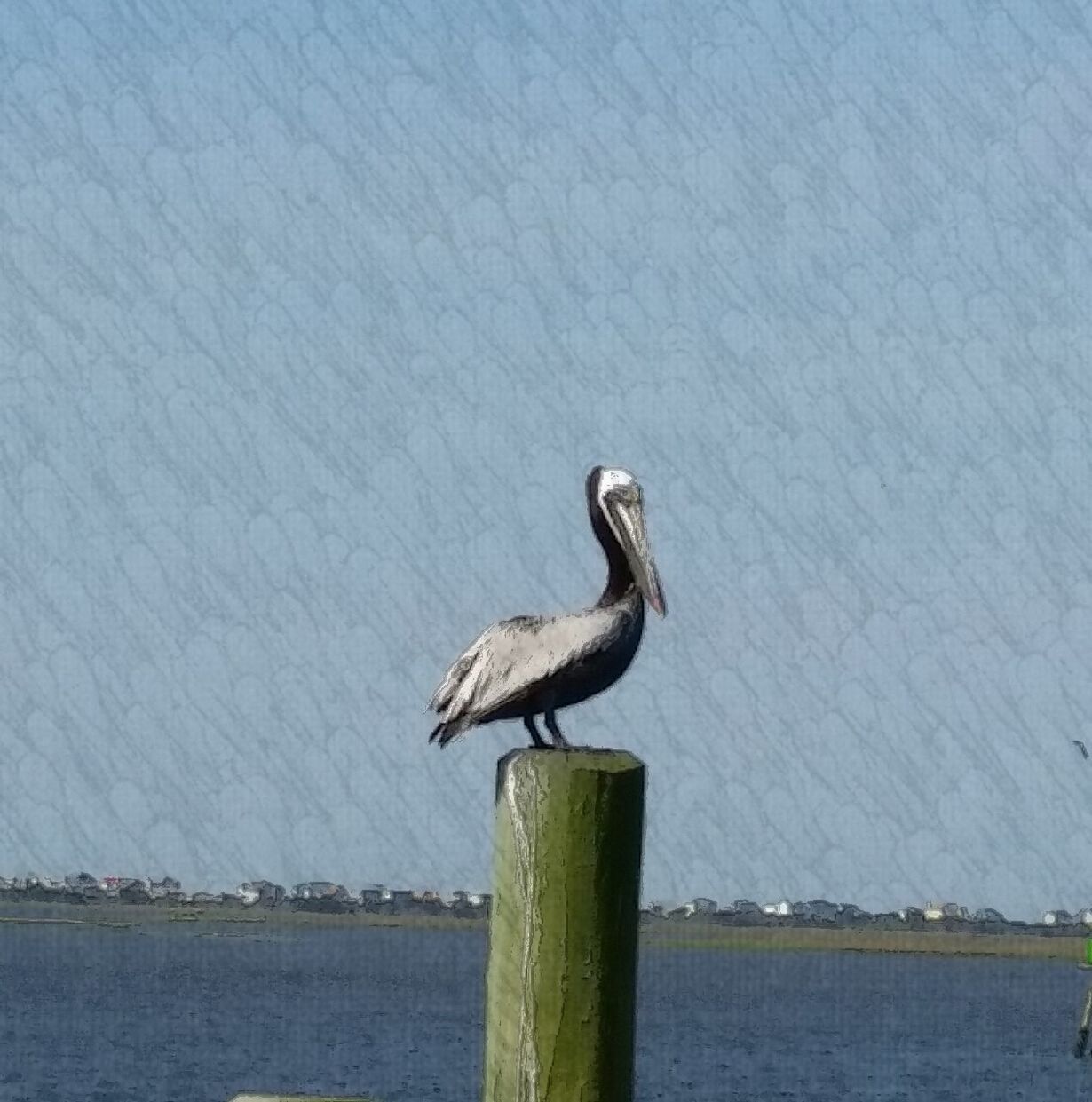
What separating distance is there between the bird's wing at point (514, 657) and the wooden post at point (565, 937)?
2.94 ft

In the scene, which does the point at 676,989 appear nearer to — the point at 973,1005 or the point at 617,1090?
the point at 973,1005

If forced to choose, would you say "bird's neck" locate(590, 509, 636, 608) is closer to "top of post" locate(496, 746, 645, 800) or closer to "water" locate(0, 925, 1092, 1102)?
"top of post" locate(496, 746, 645, 800)

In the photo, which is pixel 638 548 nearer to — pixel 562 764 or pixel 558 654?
pixel 558 654

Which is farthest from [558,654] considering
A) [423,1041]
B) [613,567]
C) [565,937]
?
[423,1041]

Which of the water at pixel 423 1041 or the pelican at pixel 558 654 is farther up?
the pelican at pixel 558 654

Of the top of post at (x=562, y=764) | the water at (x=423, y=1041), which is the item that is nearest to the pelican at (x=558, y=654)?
the top of post at (x=562, y=764)

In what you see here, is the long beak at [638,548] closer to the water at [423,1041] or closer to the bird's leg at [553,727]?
the bird's leg at [553,727]

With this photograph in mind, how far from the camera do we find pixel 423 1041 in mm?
83062

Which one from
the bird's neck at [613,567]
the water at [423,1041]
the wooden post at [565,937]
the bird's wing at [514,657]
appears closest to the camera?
the wooden post at [565,937]

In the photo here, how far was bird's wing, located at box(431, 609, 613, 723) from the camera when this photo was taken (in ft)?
21.4

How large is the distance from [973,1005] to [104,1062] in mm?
85611

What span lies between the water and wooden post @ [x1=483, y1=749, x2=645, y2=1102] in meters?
47.8

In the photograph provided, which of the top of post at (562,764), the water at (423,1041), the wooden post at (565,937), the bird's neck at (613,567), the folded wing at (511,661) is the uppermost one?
the bird's neck at (613,567)

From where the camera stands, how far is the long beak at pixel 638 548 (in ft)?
22.0
